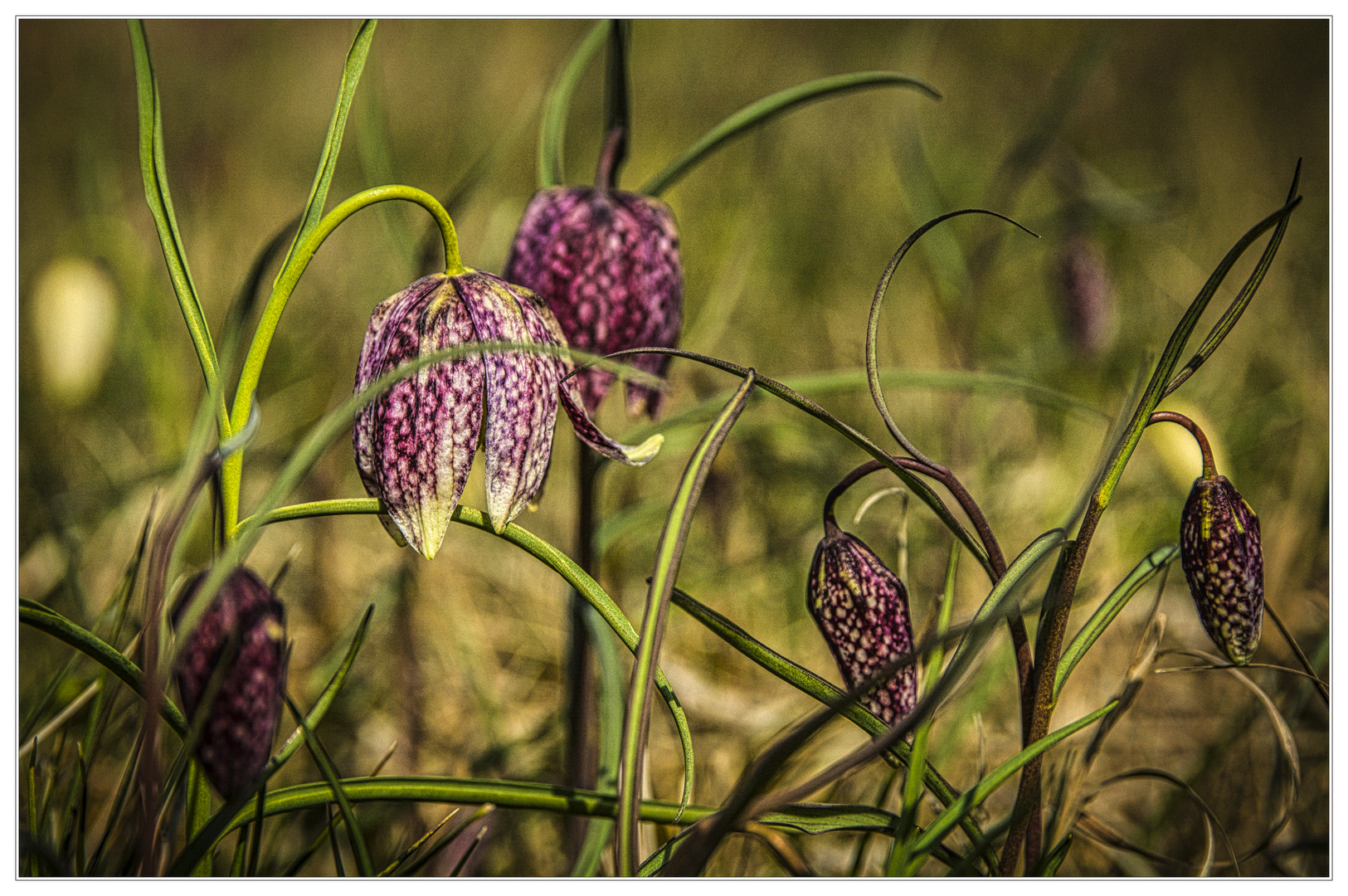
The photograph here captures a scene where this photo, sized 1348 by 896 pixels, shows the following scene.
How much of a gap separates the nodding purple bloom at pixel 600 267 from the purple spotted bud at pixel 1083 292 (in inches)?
36.4

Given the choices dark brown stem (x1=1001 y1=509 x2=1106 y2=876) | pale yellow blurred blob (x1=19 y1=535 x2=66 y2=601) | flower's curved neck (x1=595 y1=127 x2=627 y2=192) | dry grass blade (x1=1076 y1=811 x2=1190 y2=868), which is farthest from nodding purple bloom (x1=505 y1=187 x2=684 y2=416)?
pale yellow blurred blob (x1=19 y1=535 x2=66 y2=601)

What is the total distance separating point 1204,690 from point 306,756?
1221 mm

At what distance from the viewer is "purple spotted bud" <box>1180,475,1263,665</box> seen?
57 cm

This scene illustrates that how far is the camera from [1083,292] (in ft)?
4.78

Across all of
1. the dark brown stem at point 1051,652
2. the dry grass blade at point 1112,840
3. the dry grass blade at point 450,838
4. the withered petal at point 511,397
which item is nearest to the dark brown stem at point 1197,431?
the dark brown stem at point 1051,652

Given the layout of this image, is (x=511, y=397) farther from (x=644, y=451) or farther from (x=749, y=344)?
(x=749, y=344)

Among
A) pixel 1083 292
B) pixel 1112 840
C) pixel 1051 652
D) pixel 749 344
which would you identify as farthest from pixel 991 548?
pixel 749 344

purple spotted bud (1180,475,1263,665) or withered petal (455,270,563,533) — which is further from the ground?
withered petal (455,270,563,533)

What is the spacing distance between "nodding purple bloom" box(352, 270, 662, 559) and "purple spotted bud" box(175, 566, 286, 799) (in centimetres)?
10

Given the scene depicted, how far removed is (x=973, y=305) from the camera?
144 centimetres

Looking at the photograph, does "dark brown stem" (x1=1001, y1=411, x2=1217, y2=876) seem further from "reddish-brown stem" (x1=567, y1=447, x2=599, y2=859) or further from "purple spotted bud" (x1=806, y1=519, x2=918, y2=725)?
"reddish-brown stem" (x1=567, y1=447, x2=599, y2=859)

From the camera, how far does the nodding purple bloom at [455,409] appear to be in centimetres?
56

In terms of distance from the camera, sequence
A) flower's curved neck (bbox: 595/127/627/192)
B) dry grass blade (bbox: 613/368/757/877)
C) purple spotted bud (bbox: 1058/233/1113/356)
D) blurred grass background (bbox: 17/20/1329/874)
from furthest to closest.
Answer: purple spotted bud (bbox: 1058/233/1113/356), blurred grass background (bbox: 17/20/1329/874), flower's curved neck (bbox: 595/127/627/192), dry grass blade (bbox: 613/368/757/877)

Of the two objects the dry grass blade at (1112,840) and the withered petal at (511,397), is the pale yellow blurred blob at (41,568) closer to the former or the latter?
the withered petal at (511,397)
